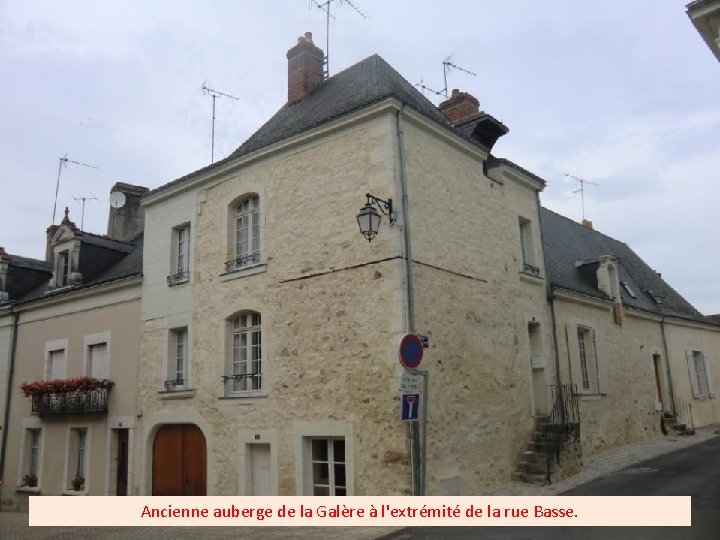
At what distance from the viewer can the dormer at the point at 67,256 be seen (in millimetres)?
15484

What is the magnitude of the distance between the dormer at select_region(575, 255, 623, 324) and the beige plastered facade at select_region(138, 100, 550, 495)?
4355 mm

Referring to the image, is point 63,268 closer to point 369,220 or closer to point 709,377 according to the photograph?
point 369,220

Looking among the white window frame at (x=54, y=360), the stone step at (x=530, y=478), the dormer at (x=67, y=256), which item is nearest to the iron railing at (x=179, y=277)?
the dormer at (x=67, y=256)

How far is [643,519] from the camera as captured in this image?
25.3ft

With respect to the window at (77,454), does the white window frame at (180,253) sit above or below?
above

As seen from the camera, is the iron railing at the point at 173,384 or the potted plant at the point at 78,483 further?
the potted plant at the point at 78,483

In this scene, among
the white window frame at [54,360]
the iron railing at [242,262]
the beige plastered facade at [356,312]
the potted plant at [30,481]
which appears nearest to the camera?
the beige plastered facade at [356,312]

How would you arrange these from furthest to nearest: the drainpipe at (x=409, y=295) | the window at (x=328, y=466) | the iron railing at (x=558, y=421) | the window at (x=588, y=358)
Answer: the window at (x=588, y=358)
the iron railing at (x=558, y=421)
the window at (x=328, y=466)
the drainpipe at (x=409, y=295)

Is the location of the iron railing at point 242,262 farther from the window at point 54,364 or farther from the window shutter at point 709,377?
the window shutter at point 709,377

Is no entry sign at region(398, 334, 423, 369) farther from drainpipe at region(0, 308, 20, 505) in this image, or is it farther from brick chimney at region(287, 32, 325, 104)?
drainpipe at region(0, 308, 20, 505)

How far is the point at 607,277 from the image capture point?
16.0 meters

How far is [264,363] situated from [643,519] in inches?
240

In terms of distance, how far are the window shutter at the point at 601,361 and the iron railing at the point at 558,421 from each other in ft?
5.05

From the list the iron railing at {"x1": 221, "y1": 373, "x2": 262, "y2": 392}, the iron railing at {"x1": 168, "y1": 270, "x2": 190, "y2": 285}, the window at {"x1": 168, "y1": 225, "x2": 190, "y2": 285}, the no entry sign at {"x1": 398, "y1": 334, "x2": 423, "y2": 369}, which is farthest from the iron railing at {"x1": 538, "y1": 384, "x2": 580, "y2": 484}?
the window at {"x1": 168, "y1": 225, "x2": 190, "y2": 285}
